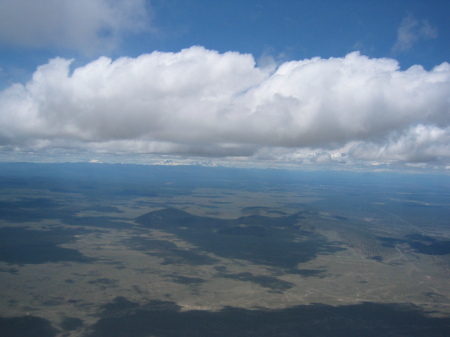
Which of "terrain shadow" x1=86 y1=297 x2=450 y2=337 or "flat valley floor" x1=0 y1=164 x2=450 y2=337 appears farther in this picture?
"flat valley floor" x1=0 y1=164 x2=450 y2=337

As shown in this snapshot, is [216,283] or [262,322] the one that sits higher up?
[262,322]

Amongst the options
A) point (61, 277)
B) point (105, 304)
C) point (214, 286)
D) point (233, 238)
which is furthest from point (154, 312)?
point (233, 238)

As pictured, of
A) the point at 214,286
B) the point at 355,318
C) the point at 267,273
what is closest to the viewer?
the point at 355,318

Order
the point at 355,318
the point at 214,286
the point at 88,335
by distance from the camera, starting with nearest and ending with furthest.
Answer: the point at 88,335 → the point at 355,318 → the point at 214,286

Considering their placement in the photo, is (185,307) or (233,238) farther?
(233,238)

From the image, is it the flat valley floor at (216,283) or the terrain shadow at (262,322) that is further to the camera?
the flat valley floor at (216,283)

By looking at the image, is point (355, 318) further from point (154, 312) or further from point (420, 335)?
point (154, 312)

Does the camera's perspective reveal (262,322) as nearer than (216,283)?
Yes

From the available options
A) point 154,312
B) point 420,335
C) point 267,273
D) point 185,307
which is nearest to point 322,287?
point 267,273

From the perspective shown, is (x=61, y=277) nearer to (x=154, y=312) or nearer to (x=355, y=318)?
(x=154, y=312)
